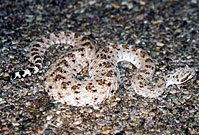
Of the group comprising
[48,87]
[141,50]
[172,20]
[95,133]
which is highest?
[172,20]

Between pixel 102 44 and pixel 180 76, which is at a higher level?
pixel 102 44

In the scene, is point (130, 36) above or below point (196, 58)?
above

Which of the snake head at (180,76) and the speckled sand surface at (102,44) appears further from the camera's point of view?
the snake head at (180,76)

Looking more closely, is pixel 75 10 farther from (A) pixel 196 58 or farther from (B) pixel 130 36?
(A) pixel 196 58

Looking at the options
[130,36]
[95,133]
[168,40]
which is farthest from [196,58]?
[95,133]

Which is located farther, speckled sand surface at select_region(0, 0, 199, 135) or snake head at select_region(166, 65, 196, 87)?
snake head at select_region(166, 65, 196, 87)
